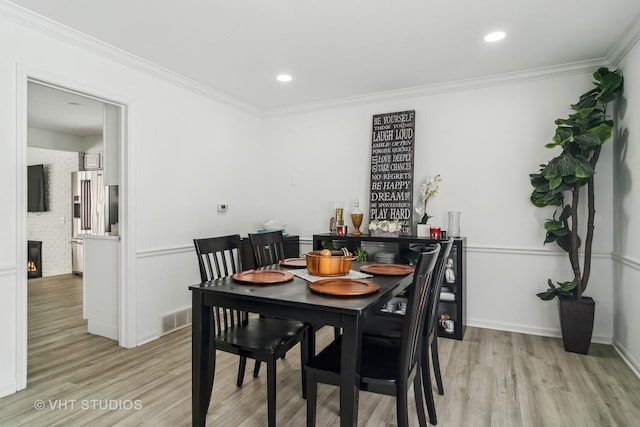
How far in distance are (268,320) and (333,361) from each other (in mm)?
772

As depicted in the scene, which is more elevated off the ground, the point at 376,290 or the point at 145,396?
the point at 376,290

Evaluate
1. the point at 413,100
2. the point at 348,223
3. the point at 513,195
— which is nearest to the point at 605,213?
the point at 513,195

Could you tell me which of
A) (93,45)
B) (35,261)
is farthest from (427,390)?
(35,261)

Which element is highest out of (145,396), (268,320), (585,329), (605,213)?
(605,213)

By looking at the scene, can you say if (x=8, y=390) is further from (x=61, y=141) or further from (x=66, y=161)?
(x=66, y=161)

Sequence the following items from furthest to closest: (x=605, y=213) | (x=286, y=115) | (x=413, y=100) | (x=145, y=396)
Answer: (x=286, y=115), (x=413, y=100), (x=605, y=213), (x=145, y=396)

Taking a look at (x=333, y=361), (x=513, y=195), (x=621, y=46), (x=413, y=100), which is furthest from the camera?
(x=413, y=100)

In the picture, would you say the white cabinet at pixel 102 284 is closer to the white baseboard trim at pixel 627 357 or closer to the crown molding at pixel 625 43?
the white baseboard trim at pixel 627 357

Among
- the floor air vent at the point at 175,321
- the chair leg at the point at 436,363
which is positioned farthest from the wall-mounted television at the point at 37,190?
the chair leg at the point at 436,363

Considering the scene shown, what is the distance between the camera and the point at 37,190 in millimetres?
6605

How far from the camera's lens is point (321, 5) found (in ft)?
7.68

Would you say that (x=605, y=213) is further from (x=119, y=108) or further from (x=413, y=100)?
(x=119, y=108)

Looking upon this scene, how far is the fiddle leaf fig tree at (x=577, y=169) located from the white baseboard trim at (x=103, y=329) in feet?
12.5

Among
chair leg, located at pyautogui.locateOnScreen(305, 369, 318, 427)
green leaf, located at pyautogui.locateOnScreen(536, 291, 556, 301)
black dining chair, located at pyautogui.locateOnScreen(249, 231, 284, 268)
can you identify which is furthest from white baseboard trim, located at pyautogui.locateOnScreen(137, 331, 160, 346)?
green leaf, located at pyautogui.locateOnScreen(536, 291, 556, 301)
